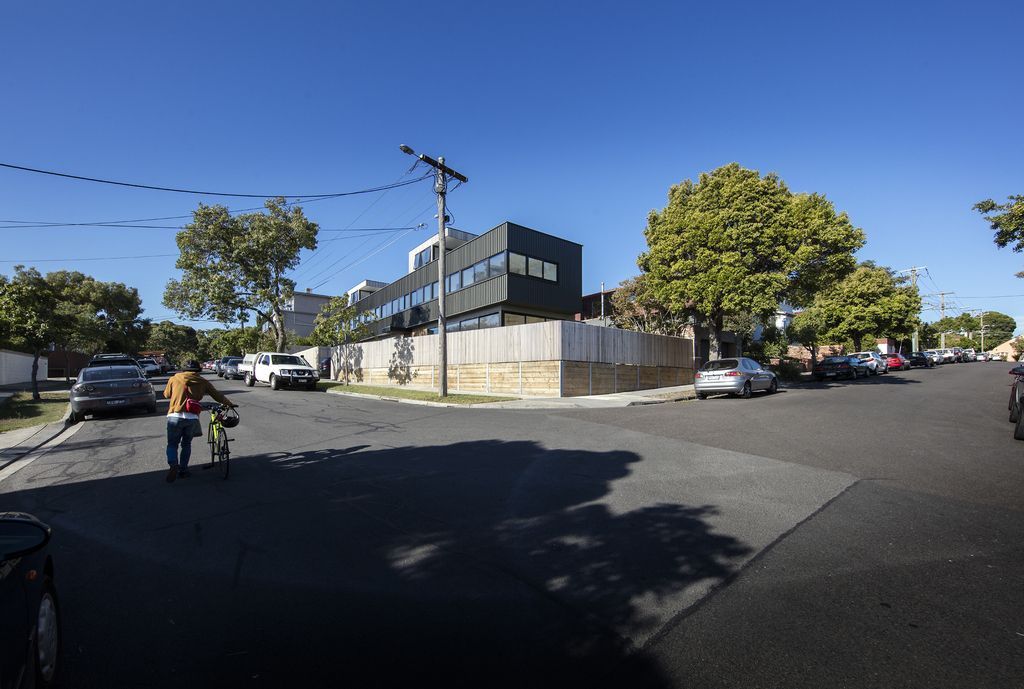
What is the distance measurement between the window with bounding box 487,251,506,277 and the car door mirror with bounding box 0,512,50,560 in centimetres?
2458

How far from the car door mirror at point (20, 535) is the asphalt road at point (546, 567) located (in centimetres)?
81

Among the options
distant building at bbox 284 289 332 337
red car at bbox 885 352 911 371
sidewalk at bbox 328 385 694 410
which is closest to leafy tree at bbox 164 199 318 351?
sidewalk at bbox 328 385 694 410

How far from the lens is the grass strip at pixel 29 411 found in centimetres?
1232

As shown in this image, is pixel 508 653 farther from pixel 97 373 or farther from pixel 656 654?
pixel 97 373

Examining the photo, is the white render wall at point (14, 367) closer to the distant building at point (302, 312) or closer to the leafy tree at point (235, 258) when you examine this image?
the leafy tree at point (235, 258)

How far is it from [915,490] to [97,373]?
18.6 meters

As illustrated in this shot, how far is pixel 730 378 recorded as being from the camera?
1819 centimetres

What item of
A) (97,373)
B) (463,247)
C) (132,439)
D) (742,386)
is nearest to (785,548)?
(132,439)

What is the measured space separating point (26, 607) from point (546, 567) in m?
2.93

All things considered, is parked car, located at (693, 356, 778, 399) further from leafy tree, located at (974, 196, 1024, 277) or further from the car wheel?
the car wheel

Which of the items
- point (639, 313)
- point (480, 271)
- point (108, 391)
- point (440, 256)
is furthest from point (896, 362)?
point (108, 391)

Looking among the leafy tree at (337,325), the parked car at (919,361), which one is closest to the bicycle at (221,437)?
the leafy tree at (337,325)

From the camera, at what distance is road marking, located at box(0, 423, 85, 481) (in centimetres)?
763

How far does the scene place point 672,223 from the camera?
23141 millimetres
